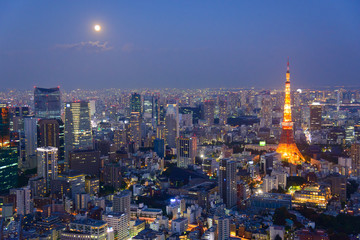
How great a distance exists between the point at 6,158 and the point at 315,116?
1395cm

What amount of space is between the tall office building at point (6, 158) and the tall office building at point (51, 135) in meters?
2.28

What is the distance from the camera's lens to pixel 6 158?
9711mm

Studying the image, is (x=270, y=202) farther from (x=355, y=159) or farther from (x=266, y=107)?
(x=266, y=107)

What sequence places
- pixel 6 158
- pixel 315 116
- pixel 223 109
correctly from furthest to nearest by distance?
pixel 223 109, pixel 315 116, pixel 6 158

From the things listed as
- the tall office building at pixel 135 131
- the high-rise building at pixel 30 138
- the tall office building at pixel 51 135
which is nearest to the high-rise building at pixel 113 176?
the high-rise building at pixel 30 138

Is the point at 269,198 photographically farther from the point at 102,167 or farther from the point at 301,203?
the point at 102,167

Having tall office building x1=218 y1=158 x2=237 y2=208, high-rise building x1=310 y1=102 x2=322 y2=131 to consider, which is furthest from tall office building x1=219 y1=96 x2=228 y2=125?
tall office building x1=218 y1=158 x2=237 y2=208

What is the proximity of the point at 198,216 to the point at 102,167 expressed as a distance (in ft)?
15.3

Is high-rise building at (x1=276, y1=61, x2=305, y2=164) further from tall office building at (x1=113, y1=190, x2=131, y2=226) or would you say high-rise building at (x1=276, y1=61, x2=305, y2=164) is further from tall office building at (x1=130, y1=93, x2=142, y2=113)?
tall office building at (x1=130, y1=93, x2=142, y2=113)

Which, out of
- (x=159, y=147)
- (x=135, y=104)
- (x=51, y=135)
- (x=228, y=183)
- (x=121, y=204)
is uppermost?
(x=135, y=104)

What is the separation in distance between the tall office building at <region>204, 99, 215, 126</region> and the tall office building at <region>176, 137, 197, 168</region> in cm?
825

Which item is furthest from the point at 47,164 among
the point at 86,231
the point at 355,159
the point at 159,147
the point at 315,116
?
the point at 315,116

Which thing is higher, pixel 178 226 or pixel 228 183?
pixel 228 183

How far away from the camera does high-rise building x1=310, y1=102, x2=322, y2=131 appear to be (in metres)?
18.8
